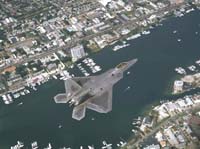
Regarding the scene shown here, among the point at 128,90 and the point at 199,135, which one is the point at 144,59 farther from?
the point at 199,135

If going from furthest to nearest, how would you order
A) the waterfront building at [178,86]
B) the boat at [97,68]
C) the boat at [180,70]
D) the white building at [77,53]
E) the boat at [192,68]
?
the white building at [77,53] → the boat at [97,68] → the boat at [192,68] → the boat at [180,70] → the waterfront building at [178,86]

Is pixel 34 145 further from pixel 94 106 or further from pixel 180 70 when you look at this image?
pixel 180 70

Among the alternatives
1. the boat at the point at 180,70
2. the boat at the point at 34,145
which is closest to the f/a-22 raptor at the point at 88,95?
the boat at the point at 34,145

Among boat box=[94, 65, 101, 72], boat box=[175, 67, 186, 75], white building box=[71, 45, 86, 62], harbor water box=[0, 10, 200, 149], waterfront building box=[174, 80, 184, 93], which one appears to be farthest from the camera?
white building box=[71, 45, 86, 62]

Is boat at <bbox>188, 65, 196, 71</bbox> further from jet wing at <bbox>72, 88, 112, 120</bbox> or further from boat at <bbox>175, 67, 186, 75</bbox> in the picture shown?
jet wing at <bbox>72, 88, 112, 120</bbox>

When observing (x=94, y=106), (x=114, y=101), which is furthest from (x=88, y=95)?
(x=114, y=101)

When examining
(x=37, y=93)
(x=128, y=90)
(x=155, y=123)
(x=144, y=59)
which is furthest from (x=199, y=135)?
(x=37, y=93)

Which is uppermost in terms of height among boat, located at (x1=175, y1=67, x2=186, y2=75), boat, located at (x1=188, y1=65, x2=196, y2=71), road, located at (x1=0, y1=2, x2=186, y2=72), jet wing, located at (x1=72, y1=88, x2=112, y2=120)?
jet wing, located at (x1=72, y1=88, x2=112, y2=120)

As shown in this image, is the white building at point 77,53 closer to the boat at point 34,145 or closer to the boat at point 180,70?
the boat at point 180,70

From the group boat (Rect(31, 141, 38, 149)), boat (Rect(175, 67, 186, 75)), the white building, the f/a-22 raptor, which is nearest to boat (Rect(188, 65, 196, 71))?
boat (Rect(175, 67, 186, 75))
